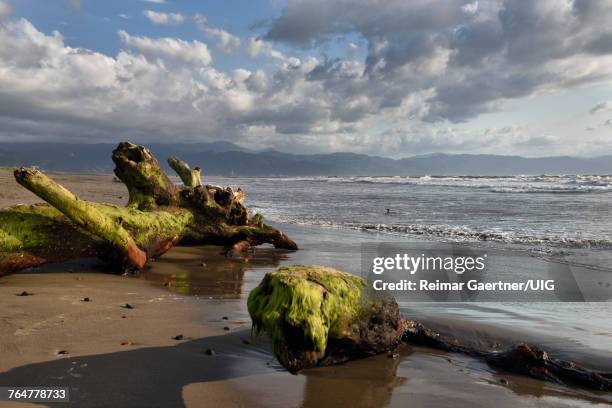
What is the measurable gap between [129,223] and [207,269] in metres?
1.66

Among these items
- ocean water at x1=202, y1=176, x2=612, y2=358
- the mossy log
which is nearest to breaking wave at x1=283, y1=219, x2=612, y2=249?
ocean water at x1=202, y1=176, x2=612, y2=358

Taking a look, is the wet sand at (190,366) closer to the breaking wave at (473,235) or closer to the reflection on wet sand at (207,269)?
the reflection on wet sand at (207,269)

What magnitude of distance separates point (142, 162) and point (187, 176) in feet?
11.1

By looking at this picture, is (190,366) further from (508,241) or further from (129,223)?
(508,241)

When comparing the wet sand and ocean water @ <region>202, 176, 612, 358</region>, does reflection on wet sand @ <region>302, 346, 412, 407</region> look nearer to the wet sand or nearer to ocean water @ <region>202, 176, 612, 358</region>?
the wet sand

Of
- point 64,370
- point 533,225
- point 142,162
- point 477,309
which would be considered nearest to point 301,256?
point 142,162

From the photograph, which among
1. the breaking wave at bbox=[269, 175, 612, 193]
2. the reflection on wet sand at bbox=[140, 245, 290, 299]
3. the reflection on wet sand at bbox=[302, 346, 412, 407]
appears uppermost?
the breaking wave at bbox=[269, 175, 612, 193]

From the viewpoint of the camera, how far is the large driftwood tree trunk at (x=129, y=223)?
634 cm

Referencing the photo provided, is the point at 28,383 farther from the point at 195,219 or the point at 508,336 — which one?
the point at 195,219

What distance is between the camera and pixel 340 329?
155 inches

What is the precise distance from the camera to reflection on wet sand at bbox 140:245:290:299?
689 cm

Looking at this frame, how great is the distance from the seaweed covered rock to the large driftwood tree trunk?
3.98 m

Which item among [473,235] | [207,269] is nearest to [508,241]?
[473,235]

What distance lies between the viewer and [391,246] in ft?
38.1
